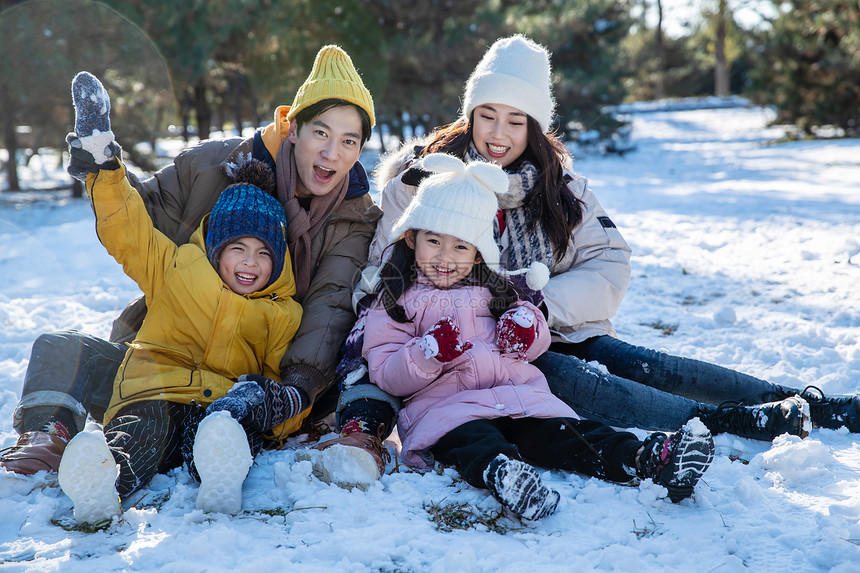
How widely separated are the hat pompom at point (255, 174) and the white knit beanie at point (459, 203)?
0.60 metres

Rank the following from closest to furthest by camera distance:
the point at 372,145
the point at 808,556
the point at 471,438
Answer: the point at 808,556 < the point at 471,438 < the point at 372,145

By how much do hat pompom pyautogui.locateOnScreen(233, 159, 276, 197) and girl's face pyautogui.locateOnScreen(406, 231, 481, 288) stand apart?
0.70 metres

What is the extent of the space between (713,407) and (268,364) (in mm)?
1751

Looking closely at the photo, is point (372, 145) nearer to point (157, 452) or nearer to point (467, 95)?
point (467, 95)

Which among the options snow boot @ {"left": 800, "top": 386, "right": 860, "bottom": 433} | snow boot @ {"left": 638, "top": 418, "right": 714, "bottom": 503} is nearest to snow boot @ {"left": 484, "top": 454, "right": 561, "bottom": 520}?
snow boot @ {"left": 638, "top": 418, "right": 714, "bottom": 503}

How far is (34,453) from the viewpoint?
222 centimetres

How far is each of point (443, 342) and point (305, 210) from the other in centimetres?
96

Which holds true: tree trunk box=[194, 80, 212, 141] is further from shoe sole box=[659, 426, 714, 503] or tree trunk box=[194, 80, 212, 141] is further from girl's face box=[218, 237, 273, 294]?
shoe sole box=[659, 426, 714, 503]

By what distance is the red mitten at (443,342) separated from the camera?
2338 mm

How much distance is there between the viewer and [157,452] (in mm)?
2277

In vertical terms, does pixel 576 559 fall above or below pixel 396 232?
below

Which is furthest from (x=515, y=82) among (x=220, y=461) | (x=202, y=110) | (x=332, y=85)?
(x=202, y=110)

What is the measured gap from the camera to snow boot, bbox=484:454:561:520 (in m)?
1.95

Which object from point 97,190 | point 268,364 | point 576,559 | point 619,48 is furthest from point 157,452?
point 619,48
